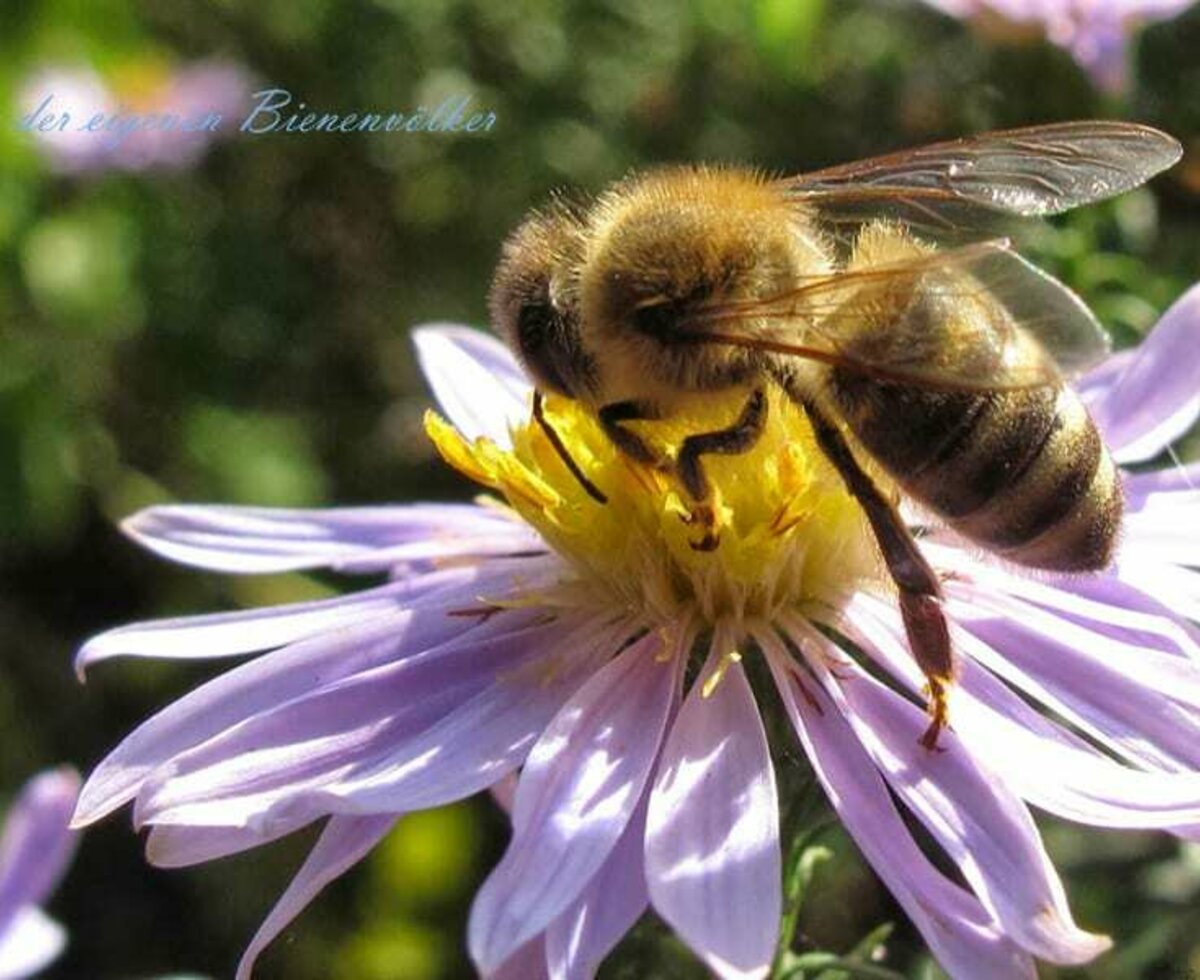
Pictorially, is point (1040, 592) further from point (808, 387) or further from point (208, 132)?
point (208, 132)

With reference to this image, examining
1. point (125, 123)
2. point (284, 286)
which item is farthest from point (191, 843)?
point (125, 123)

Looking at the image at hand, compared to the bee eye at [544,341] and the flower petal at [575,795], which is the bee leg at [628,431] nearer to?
the bee eye at [544,341]

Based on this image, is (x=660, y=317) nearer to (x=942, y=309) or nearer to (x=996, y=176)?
(x=942, y=309)

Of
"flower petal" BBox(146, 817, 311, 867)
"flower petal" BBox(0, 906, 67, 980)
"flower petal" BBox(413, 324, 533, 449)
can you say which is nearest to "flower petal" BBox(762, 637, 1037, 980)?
"flower petal" BBox(146, 817, 311, 867)

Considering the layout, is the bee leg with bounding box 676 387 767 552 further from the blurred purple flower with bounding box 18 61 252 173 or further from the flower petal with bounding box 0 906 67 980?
the blurred purple flower with bounding box 18 61 252 173

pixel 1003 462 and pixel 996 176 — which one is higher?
pixel 996 176

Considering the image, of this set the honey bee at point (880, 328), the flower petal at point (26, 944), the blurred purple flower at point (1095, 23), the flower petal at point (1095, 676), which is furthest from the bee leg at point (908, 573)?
the blurred purple flower at point (1095, 23)
